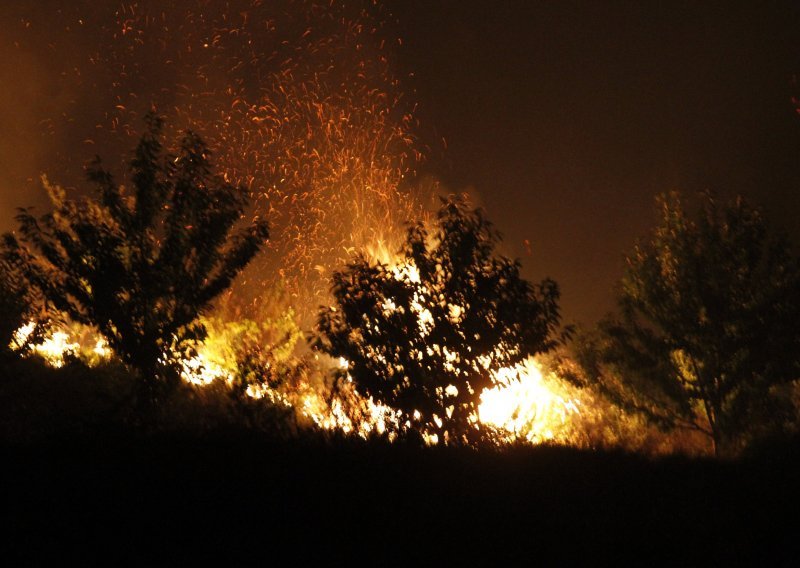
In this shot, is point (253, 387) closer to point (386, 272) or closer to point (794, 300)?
point (386, 272)

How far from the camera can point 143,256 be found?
9539mm

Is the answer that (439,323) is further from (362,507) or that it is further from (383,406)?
(362,507)

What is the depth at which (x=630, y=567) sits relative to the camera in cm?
442

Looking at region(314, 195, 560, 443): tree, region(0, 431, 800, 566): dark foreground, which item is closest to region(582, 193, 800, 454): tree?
region(314, 195, 560, 443): tree

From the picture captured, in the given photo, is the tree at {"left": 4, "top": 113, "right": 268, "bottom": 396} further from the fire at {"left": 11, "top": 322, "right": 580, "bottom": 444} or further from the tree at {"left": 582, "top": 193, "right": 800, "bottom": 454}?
the tree at {"left": 582, "top": 193, "right": 800, "bottom": 454}

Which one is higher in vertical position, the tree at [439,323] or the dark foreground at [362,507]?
the tree at [439,323]

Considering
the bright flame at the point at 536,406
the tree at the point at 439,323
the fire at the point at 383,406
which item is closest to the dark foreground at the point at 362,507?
the fire at the point at 383,406

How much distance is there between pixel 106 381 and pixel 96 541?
1297cm

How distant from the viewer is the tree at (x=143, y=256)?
9383mm

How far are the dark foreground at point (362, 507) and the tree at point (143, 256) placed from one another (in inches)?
129

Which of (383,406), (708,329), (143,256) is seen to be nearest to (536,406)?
(708,329)

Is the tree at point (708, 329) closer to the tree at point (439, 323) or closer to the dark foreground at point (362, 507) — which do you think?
the tree at point (439, 323)

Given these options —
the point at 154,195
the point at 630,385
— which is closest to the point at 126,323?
the point at 154,195

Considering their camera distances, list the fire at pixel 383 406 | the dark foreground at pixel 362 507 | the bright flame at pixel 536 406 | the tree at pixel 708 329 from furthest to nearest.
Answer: the bright flame at pixel 536 406 < the tree at pixel 708 329 < the fire at pixel 383 406 < the dark foreground at pixel 362 507
